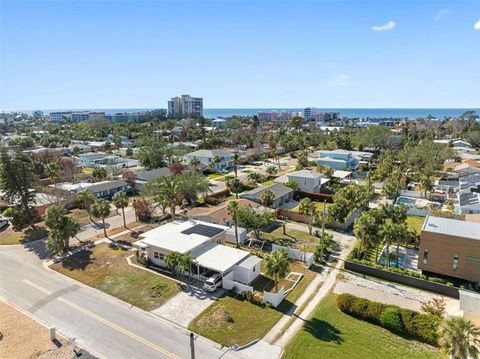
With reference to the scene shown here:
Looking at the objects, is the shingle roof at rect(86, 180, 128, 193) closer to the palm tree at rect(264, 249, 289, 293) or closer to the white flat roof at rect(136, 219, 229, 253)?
the white flat roof at rect(136, 219, 229, 253)

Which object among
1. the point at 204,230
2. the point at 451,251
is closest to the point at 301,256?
the point at 204,230

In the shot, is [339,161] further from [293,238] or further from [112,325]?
[112,325]

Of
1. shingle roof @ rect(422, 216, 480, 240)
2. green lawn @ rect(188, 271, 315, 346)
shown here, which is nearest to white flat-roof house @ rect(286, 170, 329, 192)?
shingle roof @ rect(422, 216, 480, 240)

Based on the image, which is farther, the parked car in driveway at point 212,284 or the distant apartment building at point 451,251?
the distant apartment building at point 451,251

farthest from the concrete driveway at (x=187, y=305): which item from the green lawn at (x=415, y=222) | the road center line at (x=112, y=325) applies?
the green lawn at (x=415, y=222)

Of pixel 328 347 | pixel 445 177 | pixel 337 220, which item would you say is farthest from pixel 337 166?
pixel 328 347

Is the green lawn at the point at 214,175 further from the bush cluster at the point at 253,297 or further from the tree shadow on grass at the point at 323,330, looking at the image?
the tree shadow on grass at the point at 323,330

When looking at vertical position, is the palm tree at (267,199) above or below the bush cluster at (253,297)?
above
